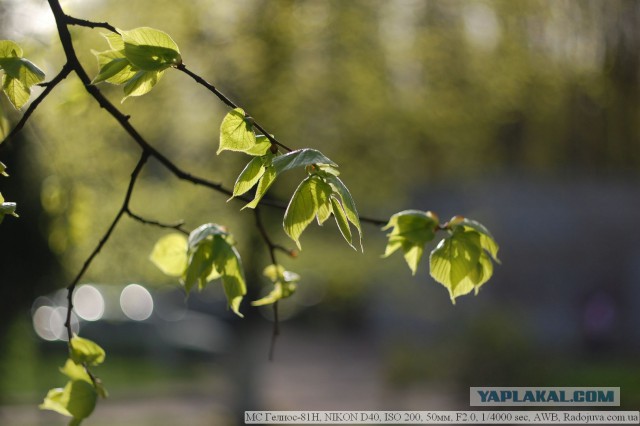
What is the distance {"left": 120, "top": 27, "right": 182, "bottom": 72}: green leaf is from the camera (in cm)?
84

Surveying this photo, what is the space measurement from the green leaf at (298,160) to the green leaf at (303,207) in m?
0.06

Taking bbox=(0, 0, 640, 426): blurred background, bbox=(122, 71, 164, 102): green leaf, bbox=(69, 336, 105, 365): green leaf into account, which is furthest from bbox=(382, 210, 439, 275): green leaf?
bbox=(0, 0, 640, 426): blurred background

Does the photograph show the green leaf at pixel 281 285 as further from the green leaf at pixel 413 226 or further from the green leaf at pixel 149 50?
the green leaf at pixel 149 50

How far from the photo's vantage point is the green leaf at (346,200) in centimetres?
73

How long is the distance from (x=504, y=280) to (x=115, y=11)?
22.2ft

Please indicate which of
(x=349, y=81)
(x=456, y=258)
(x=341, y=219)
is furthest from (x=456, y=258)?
(x=349, y=81)

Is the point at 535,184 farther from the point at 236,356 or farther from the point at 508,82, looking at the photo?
the point at 236,356

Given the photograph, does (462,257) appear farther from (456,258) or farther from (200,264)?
(200,264)

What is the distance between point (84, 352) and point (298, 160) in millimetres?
517

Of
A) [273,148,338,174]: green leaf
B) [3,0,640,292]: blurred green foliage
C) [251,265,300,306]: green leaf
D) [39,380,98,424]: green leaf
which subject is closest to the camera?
[273,148,338,174]: green leaf

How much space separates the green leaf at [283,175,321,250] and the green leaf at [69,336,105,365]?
420 millimetres

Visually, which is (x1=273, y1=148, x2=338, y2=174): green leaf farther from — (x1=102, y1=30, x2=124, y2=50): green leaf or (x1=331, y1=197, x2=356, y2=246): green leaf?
(x1=102, y1=30, x2=124, y2=50): green leaf

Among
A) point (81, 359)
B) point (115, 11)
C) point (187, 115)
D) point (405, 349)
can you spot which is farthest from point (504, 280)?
point (81, 359)

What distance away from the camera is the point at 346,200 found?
0.75 meters
